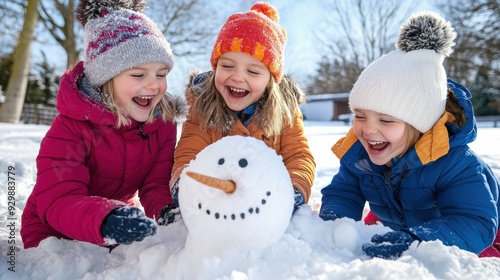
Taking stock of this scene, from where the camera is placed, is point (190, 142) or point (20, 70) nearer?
point (190, 142)

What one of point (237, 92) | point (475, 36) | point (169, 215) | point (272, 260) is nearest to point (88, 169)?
point (169, 215)

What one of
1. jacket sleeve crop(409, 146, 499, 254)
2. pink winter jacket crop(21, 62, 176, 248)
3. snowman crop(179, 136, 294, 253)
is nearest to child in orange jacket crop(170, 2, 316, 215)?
pink winter jacket crop(21, 62, 176, 248)

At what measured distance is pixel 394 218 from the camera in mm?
2168

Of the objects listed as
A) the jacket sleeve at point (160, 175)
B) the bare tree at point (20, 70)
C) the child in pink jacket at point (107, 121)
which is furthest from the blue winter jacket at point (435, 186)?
the bare tree at point (20, 70)

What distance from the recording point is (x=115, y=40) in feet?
6.43

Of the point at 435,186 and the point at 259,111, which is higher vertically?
the point at 259,111

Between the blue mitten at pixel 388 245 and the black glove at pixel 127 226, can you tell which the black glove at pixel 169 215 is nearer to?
the black glove at pixel 127 226

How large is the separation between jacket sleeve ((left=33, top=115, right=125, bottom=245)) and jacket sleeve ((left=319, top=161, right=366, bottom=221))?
1.06 meters

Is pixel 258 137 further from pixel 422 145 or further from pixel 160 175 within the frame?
Result: pixel 422 145

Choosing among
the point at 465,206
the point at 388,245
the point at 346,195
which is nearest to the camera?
the point at 388,245

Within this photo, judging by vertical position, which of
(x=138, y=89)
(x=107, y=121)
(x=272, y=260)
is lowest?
(x=272, y=260)

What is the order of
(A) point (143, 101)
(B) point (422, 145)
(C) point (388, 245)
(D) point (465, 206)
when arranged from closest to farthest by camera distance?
(C) point (388, 245) < (D) point (465, 206) < (B) point (422, 145) < (A) point (143, 101)

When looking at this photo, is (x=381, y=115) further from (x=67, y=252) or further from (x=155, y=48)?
(x=67, y=252)

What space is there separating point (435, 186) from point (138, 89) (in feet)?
4.60
